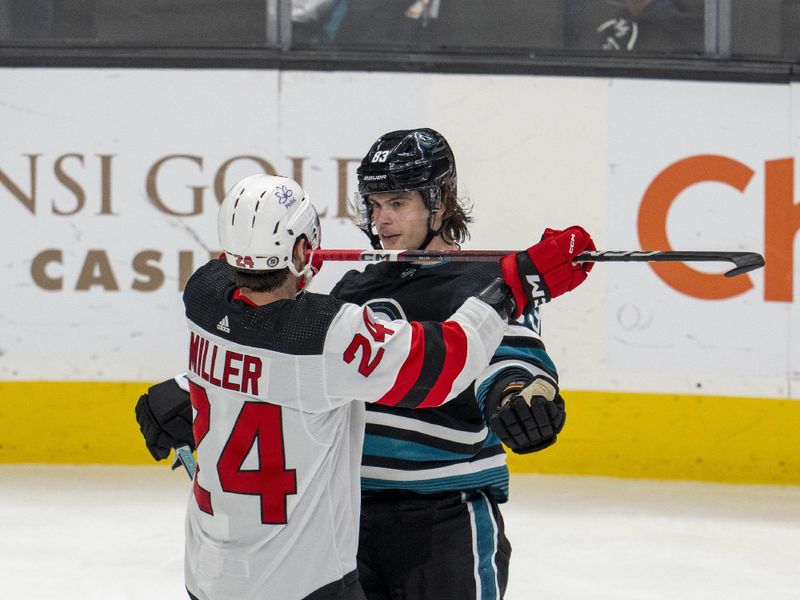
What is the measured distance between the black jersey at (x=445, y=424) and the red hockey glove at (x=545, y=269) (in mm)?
80

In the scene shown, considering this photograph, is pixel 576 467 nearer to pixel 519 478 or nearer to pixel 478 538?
pixel 519 478

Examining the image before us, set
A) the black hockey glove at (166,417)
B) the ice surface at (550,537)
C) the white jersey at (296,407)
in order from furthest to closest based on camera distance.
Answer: the ice surface at (550,537) < the black hockey glove at (166,417) < the white jersey at (296,407)

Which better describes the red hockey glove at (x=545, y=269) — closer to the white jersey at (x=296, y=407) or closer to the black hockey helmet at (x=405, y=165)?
the white jersey at (x=296, y=407)

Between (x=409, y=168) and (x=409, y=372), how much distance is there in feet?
1.36

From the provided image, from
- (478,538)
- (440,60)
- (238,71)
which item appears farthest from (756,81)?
(478,538)

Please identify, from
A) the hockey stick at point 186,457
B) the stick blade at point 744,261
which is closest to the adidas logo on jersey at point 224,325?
the hockey stick at point 186,457

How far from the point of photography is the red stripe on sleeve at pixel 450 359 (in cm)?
142

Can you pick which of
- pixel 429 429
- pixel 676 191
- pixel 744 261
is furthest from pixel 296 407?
pixel 676 191

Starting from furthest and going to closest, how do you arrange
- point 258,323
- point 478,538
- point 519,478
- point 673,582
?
point 519,478, point 673,582, point 478,538, point 258,323

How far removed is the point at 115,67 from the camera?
388 centimetres

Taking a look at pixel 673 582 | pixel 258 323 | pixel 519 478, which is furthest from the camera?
pixel 519 478

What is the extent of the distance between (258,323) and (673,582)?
1766 mm

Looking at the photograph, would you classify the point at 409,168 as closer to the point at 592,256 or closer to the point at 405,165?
the point at 405,165

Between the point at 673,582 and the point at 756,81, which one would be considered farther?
the point at 756,81
